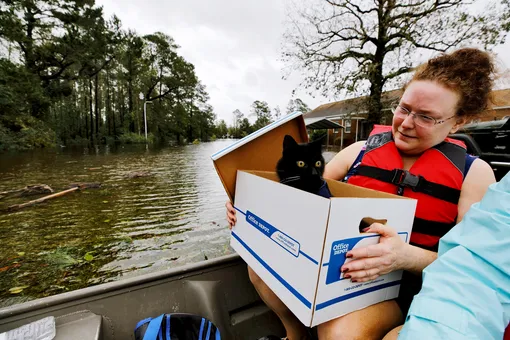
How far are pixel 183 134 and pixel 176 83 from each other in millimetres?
10028

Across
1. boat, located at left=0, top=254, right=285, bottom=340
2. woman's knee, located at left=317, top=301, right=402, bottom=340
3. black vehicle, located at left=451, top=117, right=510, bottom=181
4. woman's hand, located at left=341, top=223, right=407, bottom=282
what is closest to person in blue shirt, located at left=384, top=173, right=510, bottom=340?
woman's hand, located at left=341, top=223, right=407, bottom=282

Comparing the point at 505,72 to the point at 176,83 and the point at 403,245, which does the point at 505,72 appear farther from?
the point at 176,83

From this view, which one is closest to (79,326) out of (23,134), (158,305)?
(158,305)

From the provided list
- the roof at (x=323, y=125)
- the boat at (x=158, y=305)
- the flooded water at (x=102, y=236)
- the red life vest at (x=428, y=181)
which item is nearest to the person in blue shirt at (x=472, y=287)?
the red life vest at (x=428, y=181)

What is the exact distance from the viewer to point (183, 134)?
41.9 metres

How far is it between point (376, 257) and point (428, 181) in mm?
577

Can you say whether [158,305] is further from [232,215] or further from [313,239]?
[313,239]

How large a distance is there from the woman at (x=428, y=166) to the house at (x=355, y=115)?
222mm

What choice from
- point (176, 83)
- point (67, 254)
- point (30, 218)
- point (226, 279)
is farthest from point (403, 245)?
point (176, 83)

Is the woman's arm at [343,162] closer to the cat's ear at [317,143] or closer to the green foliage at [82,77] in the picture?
the cat's ear at [317,143]

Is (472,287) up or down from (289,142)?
down

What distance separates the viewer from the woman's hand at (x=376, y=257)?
2.64ft

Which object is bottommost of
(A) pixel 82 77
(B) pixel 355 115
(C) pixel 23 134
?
(C) pixel 23 134

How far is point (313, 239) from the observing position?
0.77 m
